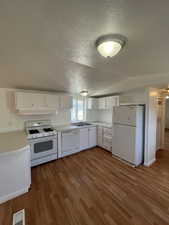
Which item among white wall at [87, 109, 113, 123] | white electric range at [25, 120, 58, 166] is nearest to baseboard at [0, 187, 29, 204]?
white electric range at [25, 120, 58, 166]

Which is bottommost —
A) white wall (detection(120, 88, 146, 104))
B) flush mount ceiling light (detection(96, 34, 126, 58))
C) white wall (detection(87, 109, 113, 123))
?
white wall (detection(87, 109, 113, 123))

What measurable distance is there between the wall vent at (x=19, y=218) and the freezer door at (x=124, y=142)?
260cm

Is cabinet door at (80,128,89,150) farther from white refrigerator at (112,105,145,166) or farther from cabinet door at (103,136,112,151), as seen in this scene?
white refrigerator at (112,105,145,166)

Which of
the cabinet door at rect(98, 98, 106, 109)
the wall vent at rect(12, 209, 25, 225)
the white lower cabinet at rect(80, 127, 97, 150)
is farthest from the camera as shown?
the cabinet door at rect(98, 98, 106, 109)

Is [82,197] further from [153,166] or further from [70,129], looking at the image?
[153,166]

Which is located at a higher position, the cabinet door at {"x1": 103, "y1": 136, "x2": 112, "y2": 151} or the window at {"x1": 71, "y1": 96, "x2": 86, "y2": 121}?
the window at {"x1": 71, "y1": 96, "x2": 86, "y2": 121}

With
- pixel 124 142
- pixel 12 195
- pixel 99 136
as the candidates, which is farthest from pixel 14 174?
pixel 99 136

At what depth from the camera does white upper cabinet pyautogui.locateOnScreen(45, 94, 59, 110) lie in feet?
10.7

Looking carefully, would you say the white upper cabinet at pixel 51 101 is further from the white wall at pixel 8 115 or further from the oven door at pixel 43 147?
the oven door at pixel 43 147

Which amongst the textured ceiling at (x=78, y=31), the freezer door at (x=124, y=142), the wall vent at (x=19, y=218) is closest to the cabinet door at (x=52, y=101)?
the textured ceiling at (x=78, y=31)

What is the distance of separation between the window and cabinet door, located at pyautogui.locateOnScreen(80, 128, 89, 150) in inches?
33.5

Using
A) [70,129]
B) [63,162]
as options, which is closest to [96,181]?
[63,162]

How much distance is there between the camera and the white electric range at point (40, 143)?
2.80m

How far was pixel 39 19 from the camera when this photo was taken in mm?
935
